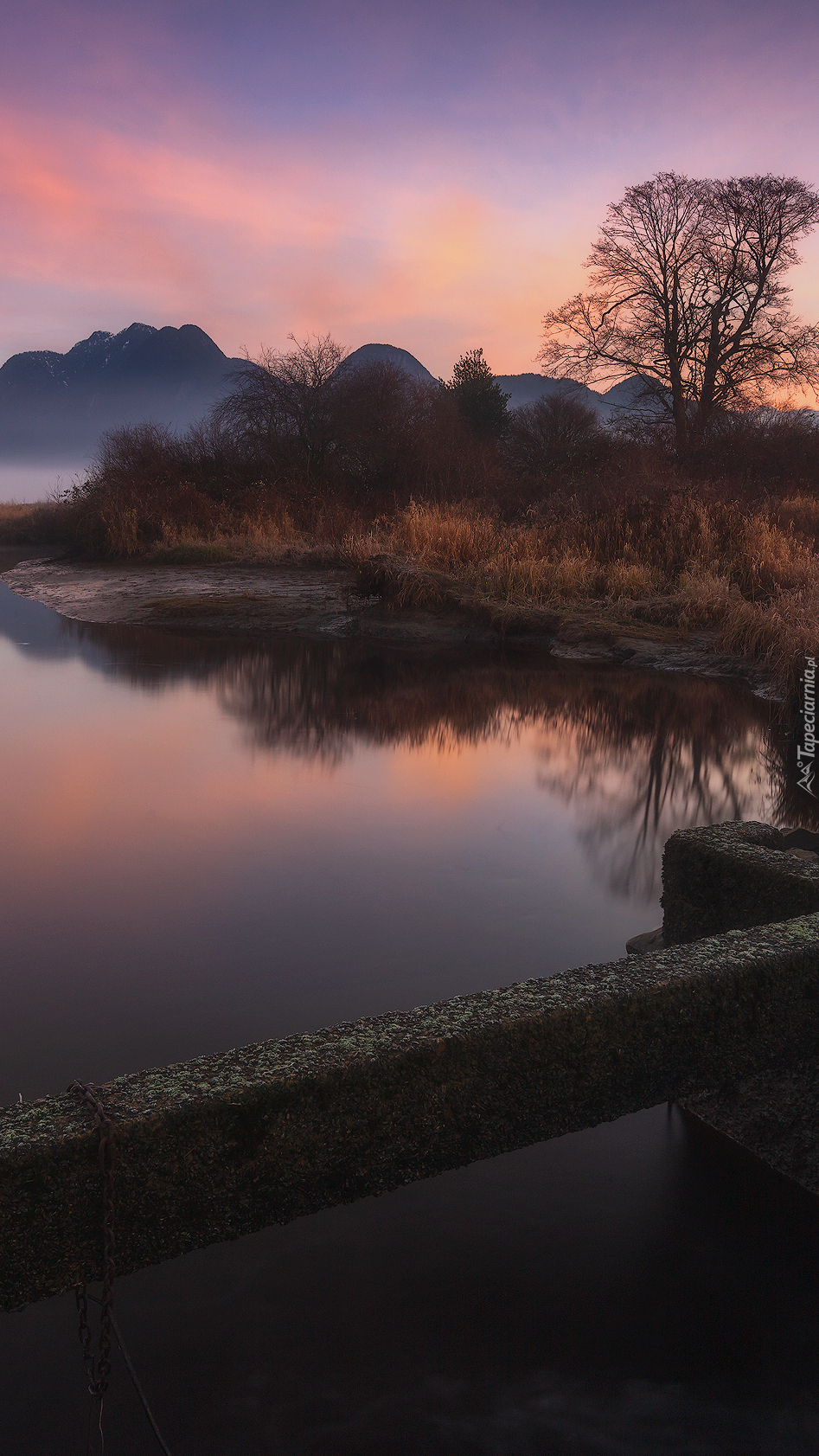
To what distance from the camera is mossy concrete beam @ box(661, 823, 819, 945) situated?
2439 millimetres

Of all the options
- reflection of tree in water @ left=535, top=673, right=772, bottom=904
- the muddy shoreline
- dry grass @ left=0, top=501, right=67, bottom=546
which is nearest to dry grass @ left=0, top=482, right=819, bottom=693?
the muddy shoreline

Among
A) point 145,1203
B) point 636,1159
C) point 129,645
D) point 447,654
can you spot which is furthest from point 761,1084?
point 129,645

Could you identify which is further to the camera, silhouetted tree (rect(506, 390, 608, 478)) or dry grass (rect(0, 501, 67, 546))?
dry grass (rect(0, 501, 67, 546))

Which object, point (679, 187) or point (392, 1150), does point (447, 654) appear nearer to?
point (392, 1150)

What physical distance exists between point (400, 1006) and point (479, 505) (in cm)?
1786

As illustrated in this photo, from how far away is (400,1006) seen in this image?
3422mm

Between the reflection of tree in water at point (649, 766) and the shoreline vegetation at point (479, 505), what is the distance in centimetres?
82

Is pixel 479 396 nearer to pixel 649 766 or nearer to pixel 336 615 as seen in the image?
pixel 336 615

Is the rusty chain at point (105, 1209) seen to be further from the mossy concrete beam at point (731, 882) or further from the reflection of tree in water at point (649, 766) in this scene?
the reflection of tree in water at point (649, 766)

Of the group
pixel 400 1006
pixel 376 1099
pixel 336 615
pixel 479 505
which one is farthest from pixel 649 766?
pixel 479 505

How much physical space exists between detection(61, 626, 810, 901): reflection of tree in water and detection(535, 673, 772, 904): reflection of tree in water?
0.01 meters

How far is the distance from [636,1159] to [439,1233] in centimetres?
63

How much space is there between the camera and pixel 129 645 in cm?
1284

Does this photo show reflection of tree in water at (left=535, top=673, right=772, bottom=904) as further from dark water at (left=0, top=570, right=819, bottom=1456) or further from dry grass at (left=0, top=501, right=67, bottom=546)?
dry grass at (left=0, top=501, right=67, bottom=546)
